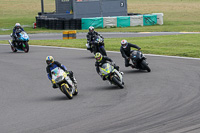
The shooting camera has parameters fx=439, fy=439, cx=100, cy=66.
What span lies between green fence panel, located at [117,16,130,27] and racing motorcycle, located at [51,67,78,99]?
108 ft

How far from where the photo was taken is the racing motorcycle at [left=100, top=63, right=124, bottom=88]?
44.8ft

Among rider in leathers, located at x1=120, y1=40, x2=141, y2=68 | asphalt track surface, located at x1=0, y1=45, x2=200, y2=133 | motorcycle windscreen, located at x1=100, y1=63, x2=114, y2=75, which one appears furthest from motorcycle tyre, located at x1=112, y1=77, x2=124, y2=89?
rider in leathers, located at x1=120, y1=40, x2=141, y2=68

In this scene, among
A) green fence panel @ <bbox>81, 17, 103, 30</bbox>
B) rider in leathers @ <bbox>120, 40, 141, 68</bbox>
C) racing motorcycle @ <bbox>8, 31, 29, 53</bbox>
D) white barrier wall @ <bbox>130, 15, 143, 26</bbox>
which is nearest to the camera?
rider in leathers @ <bbox>120, 40, 141, 68</bbox>

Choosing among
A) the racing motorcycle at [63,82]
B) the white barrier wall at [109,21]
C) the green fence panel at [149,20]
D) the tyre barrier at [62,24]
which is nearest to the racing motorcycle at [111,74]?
the racing motorcycle at [63,82]

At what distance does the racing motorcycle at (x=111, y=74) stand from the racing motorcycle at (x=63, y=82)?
147cm

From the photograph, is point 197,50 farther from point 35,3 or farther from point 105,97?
point 35,3

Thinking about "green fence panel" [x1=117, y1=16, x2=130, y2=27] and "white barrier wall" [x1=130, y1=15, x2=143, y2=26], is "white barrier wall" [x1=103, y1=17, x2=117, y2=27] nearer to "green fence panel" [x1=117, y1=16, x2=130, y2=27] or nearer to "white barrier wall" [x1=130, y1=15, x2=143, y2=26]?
"green fence panel" [x1=117, y1=16, x2=130, y2=27]

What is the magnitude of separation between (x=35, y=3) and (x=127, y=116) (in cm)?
8685

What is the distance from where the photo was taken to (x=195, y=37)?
31.0 m

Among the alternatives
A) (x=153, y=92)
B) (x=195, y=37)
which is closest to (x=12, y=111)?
(x=153, y=92)

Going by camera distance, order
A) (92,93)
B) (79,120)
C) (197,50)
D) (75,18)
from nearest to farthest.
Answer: (79,120) < (92,93) < (197,50) < (75,18)

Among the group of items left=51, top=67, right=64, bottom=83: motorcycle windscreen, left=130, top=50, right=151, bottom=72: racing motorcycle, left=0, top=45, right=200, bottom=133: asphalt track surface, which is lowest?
left=0, top=45, right=200, bottom=133: asphalt track surface

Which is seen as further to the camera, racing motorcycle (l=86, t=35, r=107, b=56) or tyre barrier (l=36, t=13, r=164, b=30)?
tyre barrier (l=36, t=13, r=164, b=30)

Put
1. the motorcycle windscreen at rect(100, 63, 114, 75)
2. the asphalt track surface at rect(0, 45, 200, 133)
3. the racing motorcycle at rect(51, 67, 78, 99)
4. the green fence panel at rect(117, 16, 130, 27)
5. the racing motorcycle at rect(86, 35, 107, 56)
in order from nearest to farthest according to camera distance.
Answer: the asphalt track surface at rect(0, 45, 200, 133), the racing motorcycle at rect(51, 67, 78, 99), the motorcycle windscreen at rect(100, 63, 114, 75), the racing motorcycle at rect(86, 35, 107, 56), the green fence panel at rect(117, 16, 130, 27)
